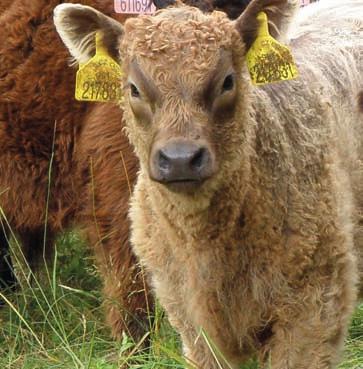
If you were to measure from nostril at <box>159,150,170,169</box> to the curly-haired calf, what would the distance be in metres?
0.02

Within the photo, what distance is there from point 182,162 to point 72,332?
237 centimetres

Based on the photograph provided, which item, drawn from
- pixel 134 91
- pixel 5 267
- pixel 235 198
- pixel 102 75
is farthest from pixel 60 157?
pixel 235 198

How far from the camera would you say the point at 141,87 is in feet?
16.4

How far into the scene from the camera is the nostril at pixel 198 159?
4.70 m

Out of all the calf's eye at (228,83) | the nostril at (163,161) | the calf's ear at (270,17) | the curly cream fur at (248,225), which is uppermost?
the calf's ear at (270,17)

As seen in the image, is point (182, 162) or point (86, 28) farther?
point (86, 28)

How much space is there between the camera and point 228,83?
5.02 meters

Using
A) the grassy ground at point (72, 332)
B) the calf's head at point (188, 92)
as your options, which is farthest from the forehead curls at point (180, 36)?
the grassy ground at point (72, 332)

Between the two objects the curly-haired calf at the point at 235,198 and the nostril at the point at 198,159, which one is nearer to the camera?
the nostril at the point at 198,159

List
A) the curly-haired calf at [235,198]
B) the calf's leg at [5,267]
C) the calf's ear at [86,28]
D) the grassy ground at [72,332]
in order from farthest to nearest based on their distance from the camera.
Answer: the calf's leg at [5,267] → the grassy ground at [72,332] → the calf's ear at [86,28] → the curly-haired calf at [235,198]

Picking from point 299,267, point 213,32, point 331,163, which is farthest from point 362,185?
point 213,32

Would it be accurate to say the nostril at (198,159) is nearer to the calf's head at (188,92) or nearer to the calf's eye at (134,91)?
the calf's head at (188,92)

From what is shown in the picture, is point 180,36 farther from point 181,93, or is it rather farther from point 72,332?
point 72,332

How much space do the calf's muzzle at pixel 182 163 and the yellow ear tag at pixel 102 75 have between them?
0.67 meters
